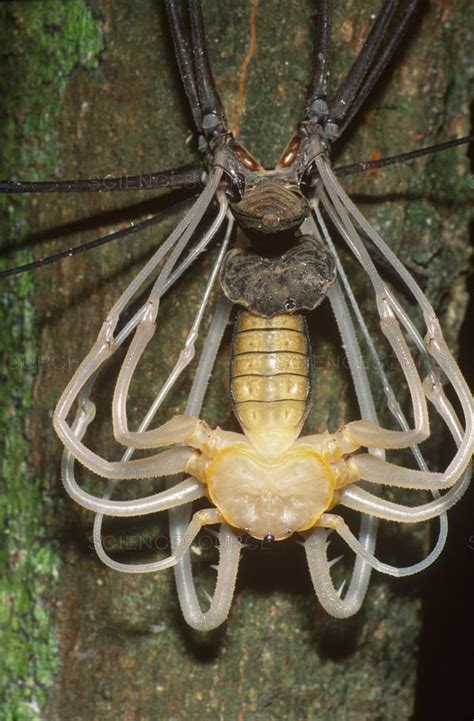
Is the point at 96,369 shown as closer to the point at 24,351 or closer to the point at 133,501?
the point at 133,501

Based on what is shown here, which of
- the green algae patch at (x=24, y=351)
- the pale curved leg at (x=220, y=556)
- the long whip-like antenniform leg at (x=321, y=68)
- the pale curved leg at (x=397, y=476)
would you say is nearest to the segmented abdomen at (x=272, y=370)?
the pale curved leg at (x=220, y=556)

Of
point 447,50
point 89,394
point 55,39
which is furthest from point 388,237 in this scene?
point 55,39

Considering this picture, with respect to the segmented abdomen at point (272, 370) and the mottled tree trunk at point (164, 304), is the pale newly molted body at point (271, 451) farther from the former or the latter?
the mottled tree trunk at point (164, 304)

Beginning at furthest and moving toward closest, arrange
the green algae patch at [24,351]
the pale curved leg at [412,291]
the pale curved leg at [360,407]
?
the green algae patch at [24,351] → the pale curved leg at [360,407] → the pale curved leg at [412,291]

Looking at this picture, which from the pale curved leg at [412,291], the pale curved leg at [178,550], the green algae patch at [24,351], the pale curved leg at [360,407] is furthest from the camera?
the green algae patch at [24,351]

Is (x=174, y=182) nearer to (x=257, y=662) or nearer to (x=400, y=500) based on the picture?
(x=400, y=500)

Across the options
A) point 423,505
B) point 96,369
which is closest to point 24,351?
point 96,369
